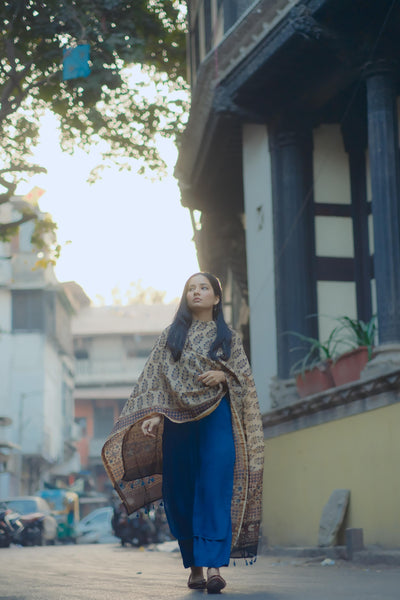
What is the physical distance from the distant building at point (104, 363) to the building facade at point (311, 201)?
166 feet

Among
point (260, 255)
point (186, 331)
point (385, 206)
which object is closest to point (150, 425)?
point (186, 331)

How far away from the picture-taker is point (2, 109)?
12766mm

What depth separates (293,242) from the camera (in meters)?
12.9

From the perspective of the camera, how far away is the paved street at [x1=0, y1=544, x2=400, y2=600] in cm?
553

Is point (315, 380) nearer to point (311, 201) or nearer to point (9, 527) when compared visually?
point (311, 201)

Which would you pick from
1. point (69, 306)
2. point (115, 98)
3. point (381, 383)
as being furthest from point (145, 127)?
point (69, 306)

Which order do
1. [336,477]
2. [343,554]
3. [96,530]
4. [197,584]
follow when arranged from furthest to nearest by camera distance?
[96,530], [336,477], [343,554], [197,584]

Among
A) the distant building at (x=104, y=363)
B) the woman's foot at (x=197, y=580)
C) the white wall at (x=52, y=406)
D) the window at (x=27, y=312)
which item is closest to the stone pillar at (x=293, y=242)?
the woman's foot at (x=197, y=580)

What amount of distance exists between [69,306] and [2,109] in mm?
47769

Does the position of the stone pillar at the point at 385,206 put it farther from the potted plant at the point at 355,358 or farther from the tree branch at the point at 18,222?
the tree branch at the point at 18,222

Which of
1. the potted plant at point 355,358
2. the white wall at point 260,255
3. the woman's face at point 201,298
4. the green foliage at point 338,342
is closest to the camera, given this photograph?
the woman's face at point 201,298

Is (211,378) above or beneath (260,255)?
beneath

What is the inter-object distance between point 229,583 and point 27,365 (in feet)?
156

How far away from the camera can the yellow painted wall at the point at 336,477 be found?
8.75 metres
